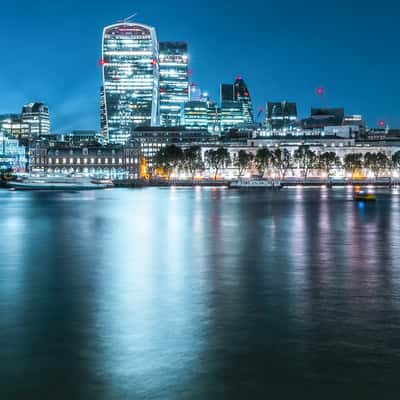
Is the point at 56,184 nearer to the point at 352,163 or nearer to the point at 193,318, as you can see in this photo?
the point at 352,163

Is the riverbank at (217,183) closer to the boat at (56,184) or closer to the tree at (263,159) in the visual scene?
the tree at (263,159)

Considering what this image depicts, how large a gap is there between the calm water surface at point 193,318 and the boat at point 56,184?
12514cm

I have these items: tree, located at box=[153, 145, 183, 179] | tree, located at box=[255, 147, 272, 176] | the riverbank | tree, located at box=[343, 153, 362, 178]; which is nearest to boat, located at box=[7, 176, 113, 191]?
the riverbank

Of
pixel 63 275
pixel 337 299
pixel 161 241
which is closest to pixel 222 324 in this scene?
pixel 337 299

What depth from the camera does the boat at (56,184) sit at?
153500 millimetres

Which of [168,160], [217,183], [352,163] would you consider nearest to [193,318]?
[217,183]

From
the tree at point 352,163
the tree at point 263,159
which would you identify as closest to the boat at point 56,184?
the tree at point 263,159

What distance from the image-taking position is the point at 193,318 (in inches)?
585

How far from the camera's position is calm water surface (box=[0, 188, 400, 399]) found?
34.8ft

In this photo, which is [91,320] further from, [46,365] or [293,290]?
[293,290]

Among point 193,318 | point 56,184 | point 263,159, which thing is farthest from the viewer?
point 263,159

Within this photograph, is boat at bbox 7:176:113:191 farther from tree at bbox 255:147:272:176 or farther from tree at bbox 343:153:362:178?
tree at bbox 343:153:362:178

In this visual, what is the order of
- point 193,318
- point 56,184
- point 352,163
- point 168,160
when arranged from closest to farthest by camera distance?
point 193,318, point 56,184, point 168,160, point 352,163

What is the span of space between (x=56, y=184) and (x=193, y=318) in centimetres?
14896
